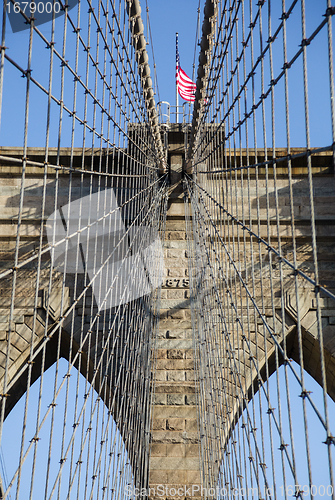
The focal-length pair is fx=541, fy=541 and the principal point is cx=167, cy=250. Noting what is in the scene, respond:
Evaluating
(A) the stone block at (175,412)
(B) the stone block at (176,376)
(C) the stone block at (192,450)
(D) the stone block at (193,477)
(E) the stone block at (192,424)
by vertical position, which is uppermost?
(B) the stone block at (176,376)

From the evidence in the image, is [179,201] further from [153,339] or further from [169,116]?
[153,339]

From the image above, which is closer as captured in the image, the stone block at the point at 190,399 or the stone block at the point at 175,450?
the stone block at the point at 175,450

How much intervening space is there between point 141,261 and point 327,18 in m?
5.23

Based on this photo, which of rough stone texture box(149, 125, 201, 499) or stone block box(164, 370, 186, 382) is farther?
stone block box(164, 370, 186, 382)

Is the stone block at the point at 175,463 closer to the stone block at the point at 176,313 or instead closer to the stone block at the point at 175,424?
the stone block at the point at 175,424

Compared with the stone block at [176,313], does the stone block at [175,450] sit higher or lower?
lower

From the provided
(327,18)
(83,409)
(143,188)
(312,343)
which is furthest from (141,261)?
(327,18)

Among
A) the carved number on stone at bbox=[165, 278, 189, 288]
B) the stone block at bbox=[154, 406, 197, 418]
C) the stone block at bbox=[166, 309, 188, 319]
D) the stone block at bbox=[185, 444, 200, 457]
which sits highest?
the carved number on stone at bbox=[165, 278, 189, 288]

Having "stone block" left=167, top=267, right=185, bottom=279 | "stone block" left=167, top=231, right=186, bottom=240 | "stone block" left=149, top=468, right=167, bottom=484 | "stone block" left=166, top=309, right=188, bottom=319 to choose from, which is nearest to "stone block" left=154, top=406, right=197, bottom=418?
"stone block" left=149, top=468, right=167, bottom=484

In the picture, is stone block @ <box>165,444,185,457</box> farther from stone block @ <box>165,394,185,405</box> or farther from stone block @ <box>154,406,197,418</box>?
stone block @ <box>165,394,185,405</box>

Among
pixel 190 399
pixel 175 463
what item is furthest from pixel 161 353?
pixel 175 463

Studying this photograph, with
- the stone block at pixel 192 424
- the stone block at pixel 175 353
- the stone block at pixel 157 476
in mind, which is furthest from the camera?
the stone block at pixel 175 353

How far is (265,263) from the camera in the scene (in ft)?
28.1

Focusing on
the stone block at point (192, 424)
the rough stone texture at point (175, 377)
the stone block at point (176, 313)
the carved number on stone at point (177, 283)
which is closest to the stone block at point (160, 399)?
the rough stone texture at point (175, 377)
